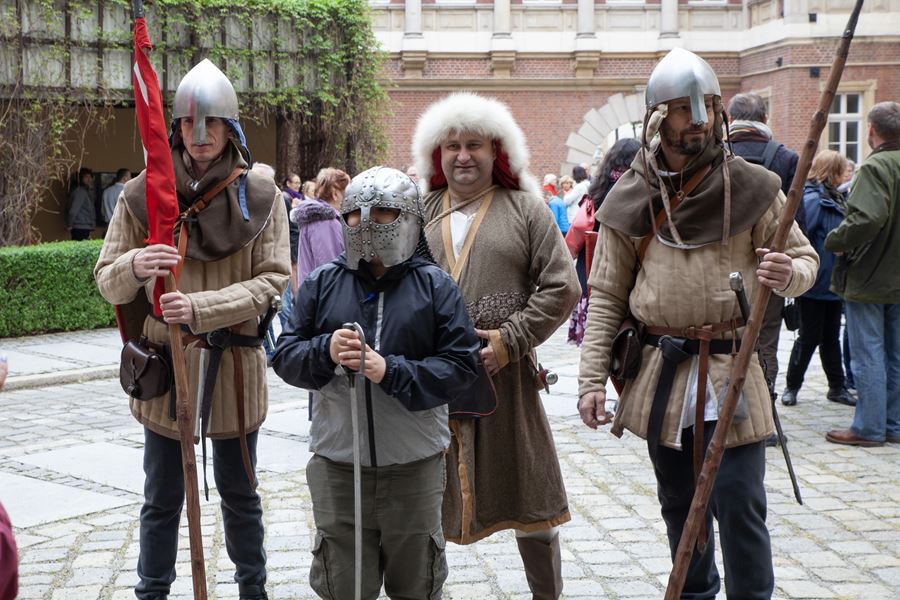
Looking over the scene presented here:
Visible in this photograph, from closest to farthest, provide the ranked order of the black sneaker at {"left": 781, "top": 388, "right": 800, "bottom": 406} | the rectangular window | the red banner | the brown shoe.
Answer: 1. the red banner
2. the brown shoe
3. the black sneaker at {"left": 781, "top": 388, "right": 800, "bottom": 406}
4. the rectangular window

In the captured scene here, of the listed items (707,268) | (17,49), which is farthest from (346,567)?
(17,49)

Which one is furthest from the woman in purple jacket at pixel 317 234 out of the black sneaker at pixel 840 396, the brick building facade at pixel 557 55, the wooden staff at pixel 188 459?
the brick building facade at pixel 557 55

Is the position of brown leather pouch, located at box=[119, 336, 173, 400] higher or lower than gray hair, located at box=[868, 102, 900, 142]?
lower

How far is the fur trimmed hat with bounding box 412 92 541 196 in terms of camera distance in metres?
4.08

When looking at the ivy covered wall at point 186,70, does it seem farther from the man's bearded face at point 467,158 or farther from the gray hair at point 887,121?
the man's bearded face at point 467,158

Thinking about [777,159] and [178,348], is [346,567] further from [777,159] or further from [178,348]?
[777,159]

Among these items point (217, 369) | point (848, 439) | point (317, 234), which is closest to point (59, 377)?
point (317, 234)

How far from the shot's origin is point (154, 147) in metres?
3.55

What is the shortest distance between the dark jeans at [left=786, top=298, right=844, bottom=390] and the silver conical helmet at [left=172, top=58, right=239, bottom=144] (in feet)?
17.6

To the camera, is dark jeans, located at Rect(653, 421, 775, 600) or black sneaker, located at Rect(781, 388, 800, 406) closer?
dark jeans, located at Rect(653, 421, 775, 600)

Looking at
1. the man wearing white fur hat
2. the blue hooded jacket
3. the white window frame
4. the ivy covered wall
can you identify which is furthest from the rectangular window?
the man wearing white fur hat

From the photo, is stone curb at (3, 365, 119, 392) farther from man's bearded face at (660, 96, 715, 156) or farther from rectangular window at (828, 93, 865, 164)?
rectangular window at (828, 93, 865, 164)

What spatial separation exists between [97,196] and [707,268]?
58.7 ft

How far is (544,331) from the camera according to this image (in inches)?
157
